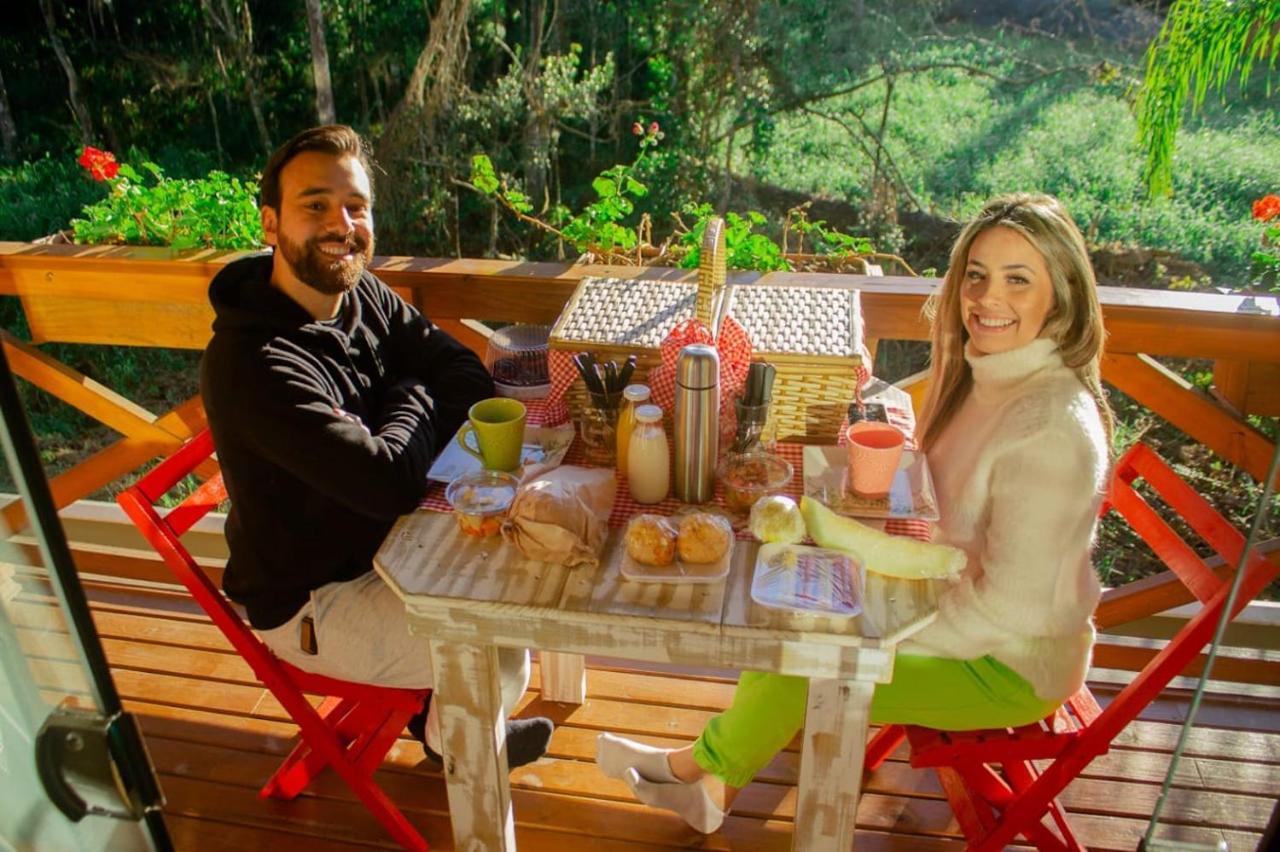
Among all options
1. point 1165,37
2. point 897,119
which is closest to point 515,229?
point 897,119

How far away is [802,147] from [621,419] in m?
6.08

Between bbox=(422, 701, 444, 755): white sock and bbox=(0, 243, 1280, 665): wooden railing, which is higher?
bbox=(0, 243, 1280, 665): wooden railing

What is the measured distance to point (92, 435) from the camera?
6.69 meters

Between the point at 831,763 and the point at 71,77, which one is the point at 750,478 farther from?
the point at 71,77

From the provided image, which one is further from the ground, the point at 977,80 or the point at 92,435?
the point at 977,80

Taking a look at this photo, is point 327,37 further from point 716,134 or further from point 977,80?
point 977,80

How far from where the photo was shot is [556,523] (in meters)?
1.49

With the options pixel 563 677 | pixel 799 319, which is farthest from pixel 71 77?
pixel 799 319

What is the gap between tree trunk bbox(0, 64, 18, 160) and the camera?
25.4ft

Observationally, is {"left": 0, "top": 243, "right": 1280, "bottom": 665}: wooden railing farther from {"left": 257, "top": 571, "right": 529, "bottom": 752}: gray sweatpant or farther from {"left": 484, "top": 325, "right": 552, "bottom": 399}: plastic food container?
{"left": 257, "top": 571, "right": 529, "bottom": 752}: gray sweatpant

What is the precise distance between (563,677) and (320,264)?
117 cm

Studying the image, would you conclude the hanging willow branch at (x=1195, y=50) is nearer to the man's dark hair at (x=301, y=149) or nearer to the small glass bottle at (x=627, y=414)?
the small glass bottle at (x=627, y=414)

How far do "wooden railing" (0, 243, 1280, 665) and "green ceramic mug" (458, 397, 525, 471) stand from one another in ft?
2.68

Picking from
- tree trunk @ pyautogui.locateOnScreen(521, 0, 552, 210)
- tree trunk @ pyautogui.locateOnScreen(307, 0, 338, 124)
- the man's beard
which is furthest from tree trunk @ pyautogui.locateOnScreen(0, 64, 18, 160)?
the man's beard
